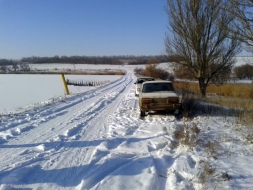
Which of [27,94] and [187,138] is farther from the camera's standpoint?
[27,94]

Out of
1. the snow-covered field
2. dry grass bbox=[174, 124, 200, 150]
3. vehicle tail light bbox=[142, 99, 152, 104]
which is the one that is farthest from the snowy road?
the snow-covered field

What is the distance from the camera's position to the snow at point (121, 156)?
11.1 feet

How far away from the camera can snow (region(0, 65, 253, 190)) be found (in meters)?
3.38

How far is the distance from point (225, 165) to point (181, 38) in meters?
12.6

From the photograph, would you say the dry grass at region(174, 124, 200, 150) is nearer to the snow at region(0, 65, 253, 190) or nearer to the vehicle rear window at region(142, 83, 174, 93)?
the snow at region(0, 65, 253, 190)

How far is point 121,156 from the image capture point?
445cm

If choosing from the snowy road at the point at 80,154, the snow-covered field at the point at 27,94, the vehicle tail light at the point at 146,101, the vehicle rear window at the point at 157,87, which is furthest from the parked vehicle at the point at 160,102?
the snow-covered field at the point at 27,94

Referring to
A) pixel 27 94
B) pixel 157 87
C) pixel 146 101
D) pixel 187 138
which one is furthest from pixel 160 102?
pixel 27 94

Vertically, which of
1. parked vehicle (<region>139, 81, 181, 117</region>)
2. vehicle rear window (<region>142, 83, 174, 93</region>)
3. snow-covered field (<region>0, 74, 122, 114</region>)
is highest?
vehicle rear window (<region>142, 83, 174, 93</region>)

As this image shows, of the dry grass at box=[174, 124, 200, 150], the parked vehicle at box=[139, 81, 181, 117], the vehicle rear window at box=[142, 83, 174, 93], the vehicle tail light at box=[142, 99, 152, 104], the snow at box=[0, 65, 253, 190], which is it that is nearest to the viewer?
the snow at box=[0, 65, 253, 190]

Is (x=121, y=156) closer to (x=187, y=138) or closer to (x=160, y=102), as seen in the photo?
(x=187, y=138)

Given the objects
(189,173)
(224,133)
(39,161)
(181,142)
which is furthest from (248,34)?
(39,161)

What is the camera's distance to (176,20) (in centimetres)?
1457

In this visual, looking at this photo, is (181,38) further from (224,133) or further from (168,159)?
(168,159)
